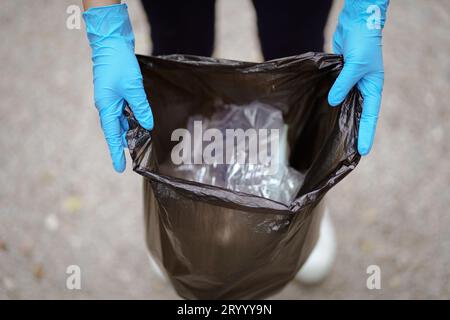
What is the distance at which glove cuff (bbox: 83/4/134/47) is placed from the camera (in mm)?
992

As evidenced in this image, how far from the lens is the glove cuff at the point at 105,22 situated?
3.25 ft

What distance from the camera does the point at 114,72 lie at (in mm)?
973

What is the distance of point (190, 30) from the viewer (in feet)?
3.97

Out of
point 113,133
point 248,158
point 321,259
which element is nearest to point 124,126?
point 113,133

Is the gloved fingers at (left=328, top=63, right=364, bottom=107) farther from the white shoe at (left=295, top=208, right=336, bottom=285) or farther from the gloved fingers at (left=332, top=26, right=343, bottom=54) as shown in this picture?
the white shoe at (left=295, top=208, right=336, bottom=285)

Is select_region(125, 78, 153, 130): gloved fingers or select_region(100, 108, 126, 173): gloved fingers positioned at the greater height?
select_region(125, 78, 153, 130): gloved fingers

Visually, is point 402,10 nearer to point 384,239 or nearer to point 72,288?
point 384,239

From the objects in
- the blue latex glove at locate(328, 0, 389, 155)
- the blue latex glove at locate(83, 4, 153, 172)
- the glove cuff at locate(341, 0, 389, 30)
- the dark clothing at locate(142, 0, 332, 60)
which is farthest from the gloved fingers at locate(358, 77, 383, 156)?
the blue latex glove at locate(83, 4, 153, 172)

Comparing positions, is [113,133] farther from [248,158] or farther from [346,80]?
[346,80]

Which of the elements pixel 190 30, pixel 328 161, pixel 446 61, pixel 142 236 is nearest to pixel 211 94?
pixel 190 30

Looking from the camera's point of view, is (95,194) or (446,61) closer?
(95,194)

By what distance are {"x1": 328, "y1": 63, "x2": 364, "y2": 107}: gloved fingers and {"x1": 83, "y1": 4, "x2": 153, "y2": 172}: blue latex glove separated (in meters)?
0.40
